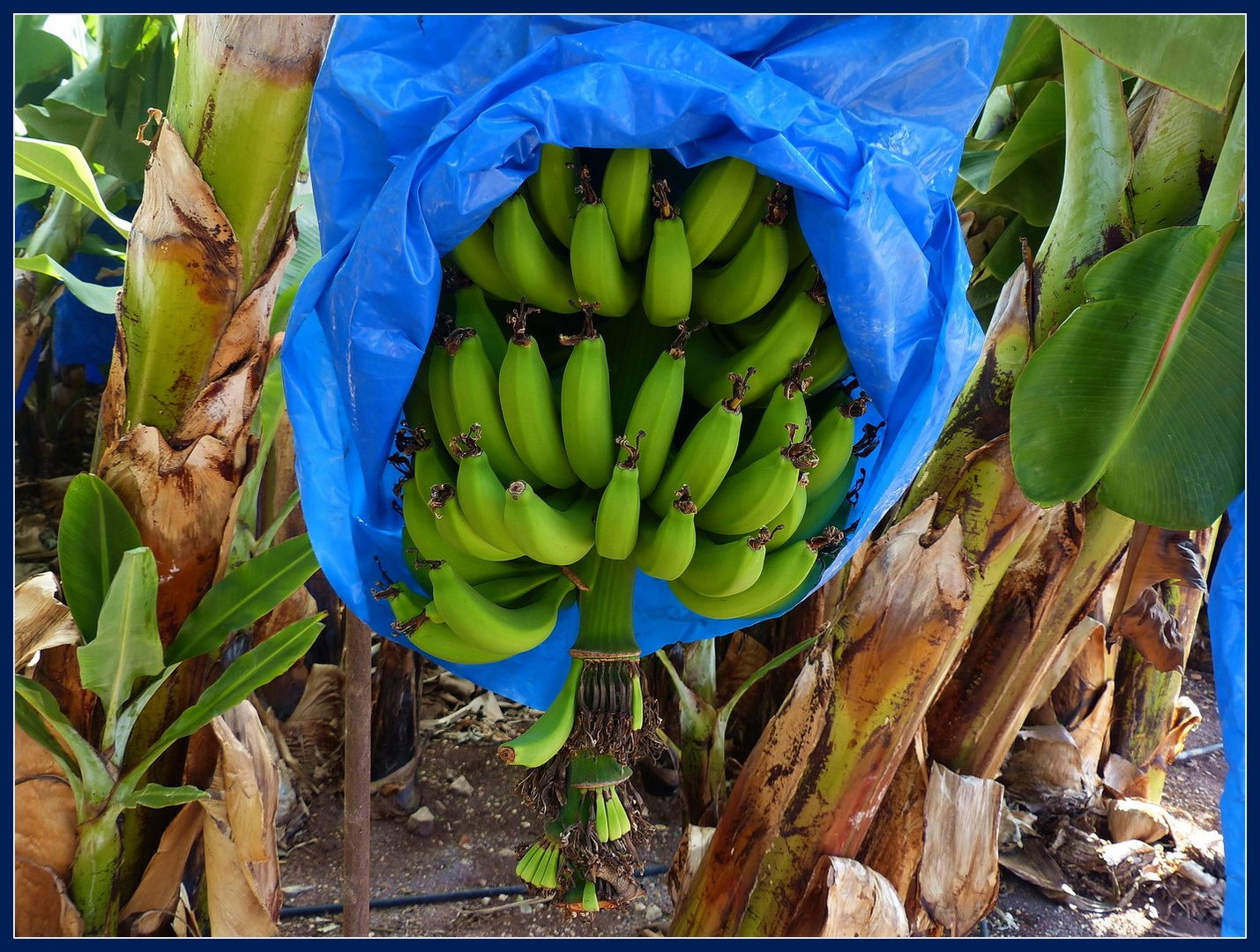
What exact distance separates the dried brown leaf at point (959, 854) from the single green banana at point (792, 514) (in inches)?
23.9

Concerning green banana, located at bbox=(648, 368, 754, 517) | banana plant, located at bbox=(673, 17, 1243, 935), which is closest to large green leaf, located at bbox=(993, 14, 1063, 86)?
banana plant, located at bbox=(673, 17, 1243, 935)

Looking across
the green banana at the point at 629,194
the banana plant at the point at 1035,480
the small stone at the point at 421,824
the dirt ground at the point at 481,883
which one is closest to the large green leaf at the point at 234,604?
the green banana at the point at 629,194

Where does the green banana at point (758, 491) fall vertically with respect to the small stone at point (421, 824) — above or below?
above

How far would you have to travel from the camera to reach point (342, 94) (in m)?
0.74

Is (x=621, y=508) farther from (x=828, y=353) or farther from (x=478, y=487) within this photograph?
(x=828, y=353)

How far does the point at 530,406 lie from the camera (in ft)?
2.39

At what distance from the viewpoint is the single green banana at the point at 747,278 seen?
2.37ft

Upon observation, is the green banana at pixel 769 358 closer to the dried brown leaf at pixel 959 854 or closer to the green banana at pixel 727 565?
the green banana at pixel 727 565

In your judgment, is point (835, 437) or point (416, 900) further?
point (416, 900)

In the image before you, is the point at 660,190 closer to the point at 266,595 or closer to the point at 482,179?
the point at 482,179

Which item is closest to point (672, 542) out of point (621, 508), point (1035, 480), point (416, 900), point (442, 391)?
point (621, 508)

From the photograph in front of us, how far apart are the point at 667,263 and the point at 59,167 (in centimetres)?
81

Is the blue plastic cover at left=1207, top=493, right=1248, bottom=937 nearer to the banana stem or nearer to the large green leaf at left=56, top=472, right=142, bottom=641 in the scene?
the banana stem

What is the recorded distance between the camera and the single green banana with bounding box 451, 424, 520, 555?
27.5 inches
